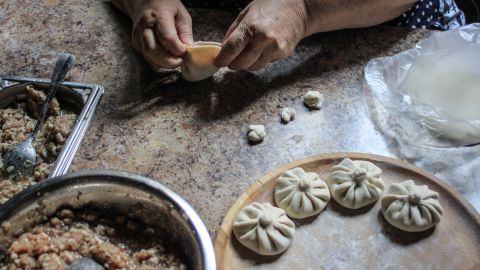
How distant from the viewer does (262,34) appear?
1421 millimetres

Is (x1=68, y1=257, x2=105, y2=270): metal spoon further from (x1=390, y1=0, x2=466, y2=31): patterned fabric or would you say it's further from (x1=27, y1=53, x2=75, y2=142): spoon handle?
(x1=390, y1=0, x2=466, y2=31): patterned fabric

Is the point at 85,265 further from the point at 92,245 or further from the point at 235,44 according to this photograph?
the point at 235,44

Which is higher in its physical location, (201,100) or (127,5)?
(127,5)

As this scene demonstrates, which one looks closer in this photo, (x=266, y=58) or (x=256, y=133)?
(x=256, y=133)

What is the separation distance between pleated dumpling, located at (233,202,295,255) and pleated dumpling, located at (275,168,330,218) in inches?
1.7

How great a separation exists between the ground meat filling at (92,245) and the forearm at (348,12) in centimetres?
89

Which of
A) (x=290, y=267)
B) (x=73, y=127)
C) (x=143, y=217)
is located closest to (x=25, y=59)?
(x=73, y=127)

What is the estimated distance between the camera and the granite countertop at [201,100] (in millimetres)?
1341

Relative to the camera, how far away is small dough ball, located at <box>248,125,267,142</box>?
138cm

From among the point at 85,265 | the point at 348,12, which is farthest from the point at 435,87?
the point at 85,265

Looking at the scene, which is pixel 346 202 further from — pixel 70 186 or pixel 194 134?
pixel 70 186

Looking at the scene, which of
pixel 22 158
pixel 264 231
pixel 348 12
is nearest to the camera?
pixel 264 231

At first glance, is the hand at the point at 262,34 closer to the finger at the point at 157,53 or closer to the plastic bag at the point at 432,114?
the finger at the point at 157,53

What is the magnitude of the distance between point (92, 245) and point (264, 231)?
41cm
